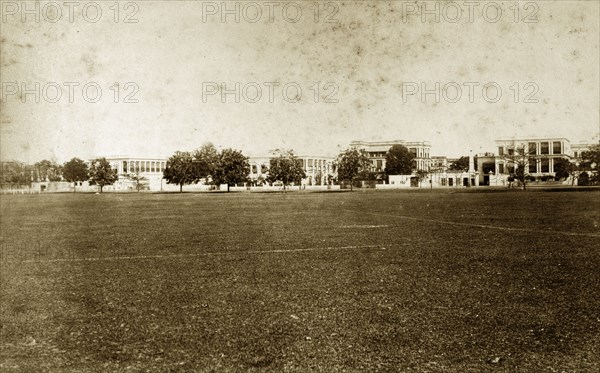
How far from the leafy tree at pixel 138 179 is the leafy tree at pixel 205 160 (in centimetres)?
1356

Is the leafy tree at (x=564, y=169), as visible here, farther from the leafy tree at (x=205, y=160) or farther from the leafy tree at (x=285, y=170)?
the leafy tree at (x=205, y=160)

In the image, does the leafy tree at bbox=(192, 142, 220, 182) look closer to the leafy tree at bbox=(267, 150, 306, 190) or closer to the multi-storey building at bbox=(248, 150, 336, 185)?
the leafy tree at bbox=(267, 150, 306, 190)

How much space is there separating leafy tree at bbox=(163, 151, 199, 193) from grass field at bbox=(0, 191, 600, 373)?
80.3 meters

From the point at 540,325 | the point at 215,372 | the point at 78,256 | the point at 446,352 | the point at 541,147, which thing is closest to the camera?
the point at 215,372

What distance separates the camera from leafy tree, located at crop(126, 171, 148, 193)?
10588cm

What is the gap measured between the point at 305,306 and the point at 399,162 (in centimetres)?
13724

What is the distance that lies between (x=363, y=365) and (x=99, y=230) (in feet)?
59.9

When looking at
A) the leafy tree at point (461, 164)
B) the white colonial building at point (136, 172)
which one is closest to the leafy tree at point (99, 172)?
the white colonial building at point (136, 172)

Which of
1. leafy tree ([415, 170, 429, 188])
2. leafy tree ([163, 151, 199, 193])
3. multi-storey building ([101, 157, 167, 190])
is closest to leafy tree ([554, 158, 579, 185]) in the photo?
leafy tree ([415, 170, 429, 188])

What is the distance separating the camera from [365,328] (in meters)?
7.20

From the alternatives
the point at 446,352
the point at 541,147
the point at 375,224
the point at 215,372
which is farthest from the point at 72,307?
the point at 541,147

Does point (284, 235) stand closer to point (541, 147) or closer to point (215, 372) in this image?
point (215, 372)

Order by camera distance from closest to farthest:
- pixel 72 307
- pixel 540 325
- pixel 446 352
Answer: pixel 446 352, pixel 540 325, pixel 72 307

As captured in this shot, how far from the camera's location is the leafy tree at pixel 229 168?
9525cm
